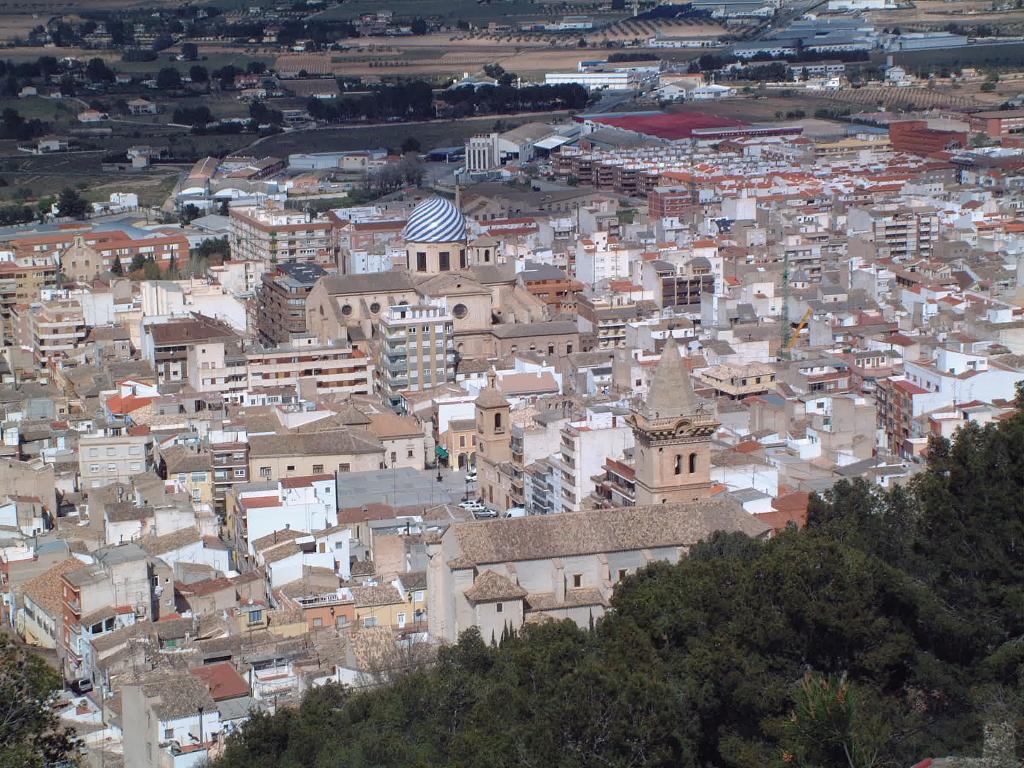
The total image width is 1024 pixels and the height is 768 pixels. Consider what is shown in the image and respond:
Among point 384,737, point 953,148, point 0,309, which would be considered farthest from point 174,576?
point 953,148

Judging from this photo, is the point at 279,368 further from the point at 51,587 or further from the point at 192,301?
the point at 51,587

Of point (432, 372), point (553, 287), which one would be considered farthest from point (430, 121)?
point (432, 372)

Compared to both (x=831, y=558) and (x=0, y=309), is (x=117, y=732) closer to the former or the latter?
(x=831, y=558)

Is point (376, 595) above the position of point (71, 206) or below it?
above

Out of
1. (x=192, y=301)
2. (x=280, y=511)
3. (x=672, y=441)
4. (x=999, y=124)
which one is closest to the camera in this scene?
(x=672, y=441)

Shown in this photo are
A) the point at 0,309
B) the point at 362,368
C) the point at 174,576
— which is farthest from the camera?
the point at 0,309
